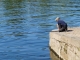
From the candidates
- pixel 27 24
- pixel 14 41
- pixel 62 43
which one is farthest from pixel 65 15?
pixel 62 43

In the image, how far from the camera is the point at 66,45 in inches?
808

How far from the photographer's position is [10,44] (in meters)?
28.7

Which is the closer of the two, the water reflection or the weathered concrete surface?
the weathered concrete surface

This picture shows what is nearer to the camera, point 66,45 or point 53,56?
point 66,45

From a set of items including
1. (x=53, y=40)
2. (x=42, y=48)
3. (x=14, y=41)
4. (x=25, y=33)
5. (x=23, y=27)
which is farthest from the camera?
(x=23, y=27)

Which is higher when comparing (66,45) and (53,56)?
(66,45)

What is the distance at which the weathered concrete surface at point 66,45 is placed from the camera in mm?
18531

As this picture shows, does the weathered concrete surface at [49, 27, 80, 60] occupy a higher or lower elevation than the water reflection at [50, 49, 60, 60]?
higher

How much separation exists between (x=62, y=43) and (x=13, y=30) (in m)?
16.1

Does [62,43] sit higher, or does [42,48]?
[62,43]

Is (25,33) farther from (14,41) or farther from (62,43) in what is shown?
(62,43)

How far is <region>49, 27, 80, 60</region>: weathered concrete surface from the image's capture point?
18.5 meters

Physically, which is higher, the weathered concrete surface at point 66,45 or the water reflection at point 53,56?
the weathered concrete surface at point 66,45

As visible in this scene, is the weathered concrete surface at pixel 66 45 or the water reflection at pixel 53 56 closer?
the weathered concrete surface at pixel 66 45
